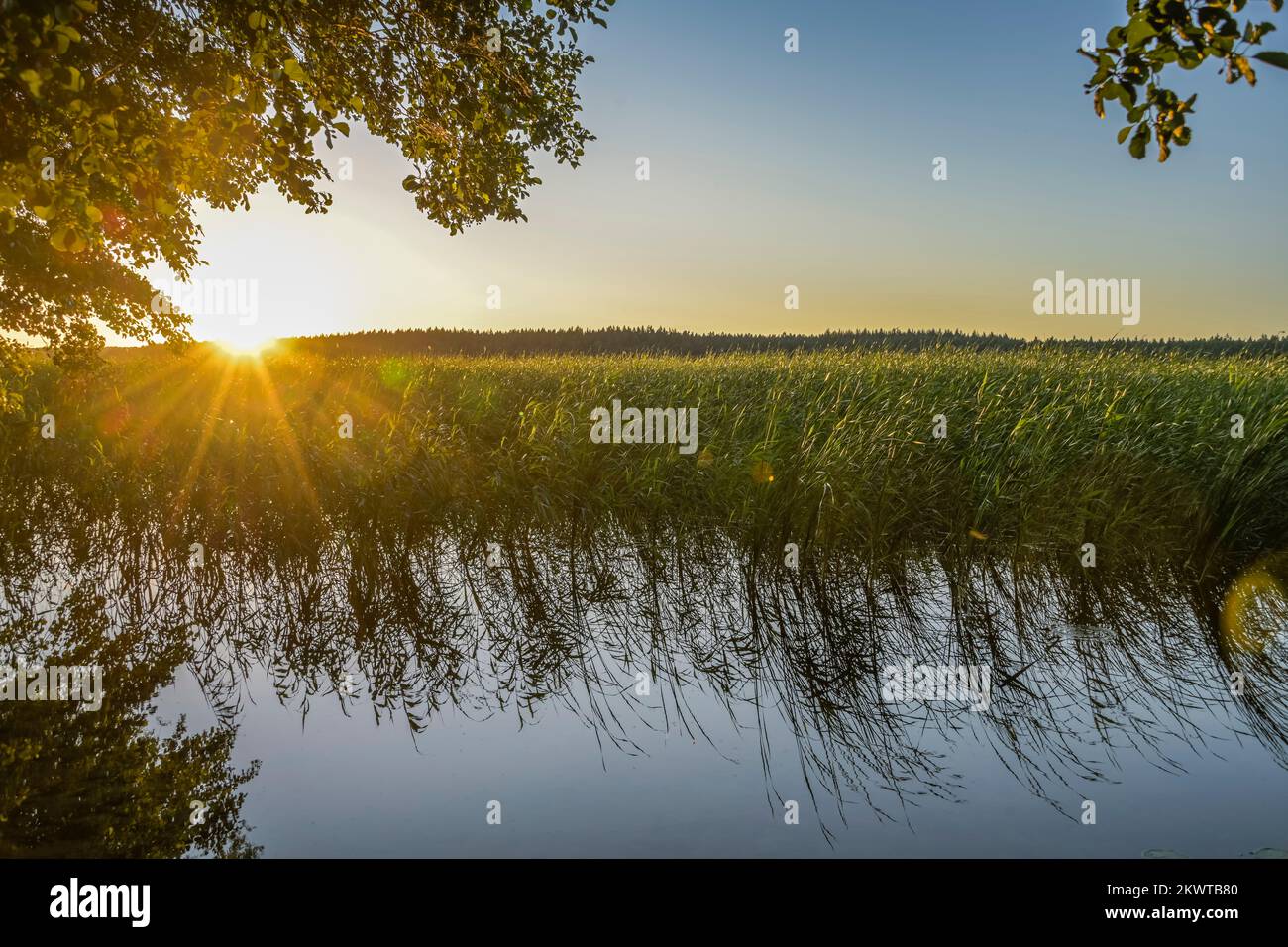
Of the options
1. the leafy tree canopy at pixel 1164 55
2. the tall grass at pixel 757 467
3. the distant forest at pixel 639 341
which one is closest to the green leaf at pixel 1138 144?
the leafy tree canopy at pixel 1164 55

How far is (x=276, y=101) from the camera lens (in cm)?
748

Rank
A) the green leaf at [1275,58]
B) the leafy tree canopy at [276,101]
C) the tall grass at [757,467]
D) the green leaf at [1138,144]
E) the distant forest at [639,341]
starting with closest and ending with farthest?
the green leaf at [1275,58] < the green leaf at [1138,144] < the leafy tree canopy at [276,101] < the tall grass at [757,467] < the distant forest at [639,341]

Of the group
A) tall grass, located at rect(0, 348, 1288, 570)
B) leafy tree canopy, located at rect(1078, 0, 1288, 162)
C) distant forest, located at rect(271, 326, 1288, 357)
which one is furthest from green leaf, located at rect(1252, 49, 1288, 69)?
distant forest, located at rect(271, 326, 1288, 357)

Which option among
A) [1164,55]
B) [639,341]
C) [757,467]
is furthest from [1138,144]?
[639,341]

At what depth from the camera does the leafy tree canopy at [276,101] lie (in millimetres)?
6277

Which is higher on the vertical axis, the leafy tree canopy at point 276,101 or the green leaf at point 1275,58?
the leafy tree canopy at point 276,101

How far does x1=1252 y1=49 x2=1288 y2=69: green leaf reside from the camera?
123 inches

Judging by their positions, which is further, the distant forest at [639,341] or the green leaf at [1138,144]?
the distant forest at [639,341]

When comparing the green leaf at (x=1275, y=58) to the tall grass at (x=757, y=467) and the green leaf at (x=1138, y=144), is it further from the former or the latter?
the tall grass at (x=757, y=467)

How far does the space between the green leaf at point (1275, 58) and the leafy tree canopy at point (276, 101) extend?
201 inches

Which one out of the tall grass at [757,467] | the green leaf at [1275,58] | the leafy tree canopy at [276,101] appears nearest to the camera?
the green leaf at [1275,58]

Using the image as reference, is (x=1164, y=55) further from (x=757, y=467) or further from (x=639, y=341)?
(x=639, y=341)
